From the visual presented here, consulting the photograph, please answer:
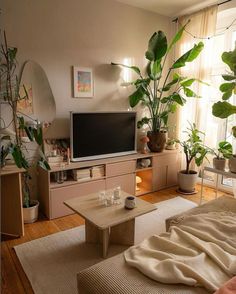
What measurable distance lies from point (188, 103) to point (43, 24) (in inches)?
90.4

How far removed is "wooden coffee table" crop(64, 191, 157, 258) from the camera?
1.83m

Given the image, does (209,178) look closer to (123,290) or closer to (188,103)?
(188,103)

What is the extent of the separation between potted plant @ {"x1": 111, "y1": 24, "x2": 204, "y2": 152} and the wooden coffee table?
1506 mm

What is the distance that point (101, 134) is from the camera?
10.0ft

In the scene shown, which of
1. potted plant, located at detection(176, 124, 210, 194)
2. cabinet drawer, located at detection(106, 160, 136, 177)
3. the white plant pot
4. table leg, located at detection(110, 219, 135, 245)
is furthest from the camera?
potted plant, located at detection(176, 124, 210, 194)

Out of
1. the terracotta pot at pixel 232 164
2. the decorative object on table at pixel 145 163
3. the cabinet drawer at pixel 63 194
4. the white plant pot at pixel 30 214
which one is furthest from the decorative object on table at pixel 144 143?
the white plant pot at pixel 30 214

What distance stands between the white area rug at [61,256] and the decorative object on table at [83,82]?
1658 mm

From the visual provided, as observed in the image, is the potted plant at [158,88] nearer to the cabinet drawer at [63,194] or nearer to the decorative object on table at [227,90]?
the decorative object on table at [227,90]

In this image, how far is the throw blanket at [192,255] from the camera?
111 cm

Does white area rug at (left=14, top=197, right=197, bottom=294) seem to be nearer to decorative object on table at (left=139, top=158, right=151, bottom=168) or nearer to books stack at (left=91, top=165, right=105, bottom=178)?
books stack at (left=91, top=165, right=105, bottom=178)

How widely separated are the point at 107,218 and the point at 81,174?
41.5 inches

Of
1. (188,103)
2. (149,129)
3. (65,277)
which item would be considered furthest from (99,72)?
(65,277)

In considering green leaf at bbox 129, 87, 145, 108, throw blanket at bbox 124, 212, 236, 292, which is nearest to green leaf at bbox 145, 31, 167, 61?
green leaf at bbox 129, 87, 145, 108

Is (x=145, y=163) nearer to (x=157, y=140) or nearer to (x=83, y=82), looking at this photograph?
(x=157, y=140)
